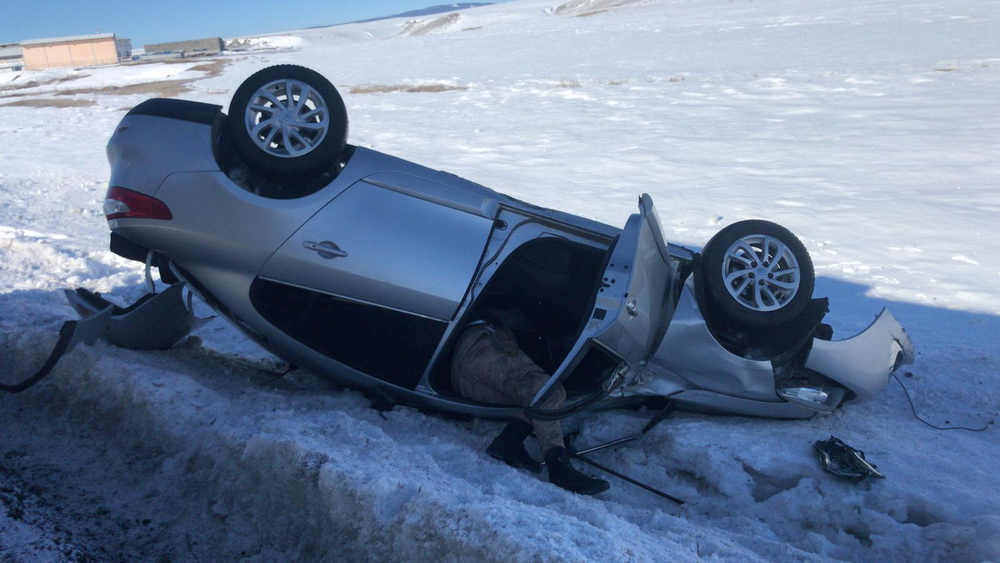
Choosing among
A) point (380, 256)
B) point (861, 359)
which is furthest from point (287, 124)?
point (861, 359)

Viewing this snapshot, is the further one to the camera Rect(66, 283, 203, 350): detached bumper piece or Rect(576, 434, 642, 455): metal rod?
Rect(66, 283, 203, 350): detached bumper piece

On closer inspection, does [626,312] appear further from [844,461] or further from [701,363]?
[844,461]

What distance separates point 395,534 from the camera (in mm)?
2598

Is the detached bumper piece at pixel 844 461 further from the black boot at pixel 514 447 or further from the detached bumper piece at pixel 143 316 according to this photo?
the detached bumper piece at pixel 143 316

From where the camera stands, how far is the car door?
3.62 m

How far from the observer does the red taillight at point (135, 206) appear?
3.62 metres

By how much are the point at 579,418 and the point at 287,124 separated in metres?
2.17

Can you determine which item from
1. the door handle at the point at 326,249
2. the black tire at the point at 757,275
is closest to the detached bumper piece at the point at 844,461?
the black tire at the point at 757,275

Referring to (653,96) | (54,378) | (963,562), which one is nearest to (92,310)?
(54,378)

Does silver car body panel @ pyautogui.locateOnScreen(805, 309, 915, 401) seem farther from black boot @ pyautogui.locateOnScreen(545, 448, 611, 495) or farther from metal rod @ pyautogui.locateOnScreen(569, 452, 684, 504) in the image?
black boot @ pyautogui.locateOnScreen(545, 448, 611, 495)

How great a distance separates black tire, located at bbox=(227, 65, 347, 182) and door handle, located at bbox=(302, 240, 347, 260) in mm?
360

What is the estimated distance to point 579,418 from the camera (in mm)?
4047

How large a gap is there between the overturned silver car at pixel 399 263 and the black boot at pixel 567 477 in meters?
0.32

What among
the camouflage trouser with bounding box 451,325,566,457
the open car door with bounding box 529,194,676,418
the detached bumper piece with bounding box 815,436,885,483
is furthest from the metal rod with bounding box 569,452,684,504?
the detached bumper piece with bounding box 815,436,885,483
